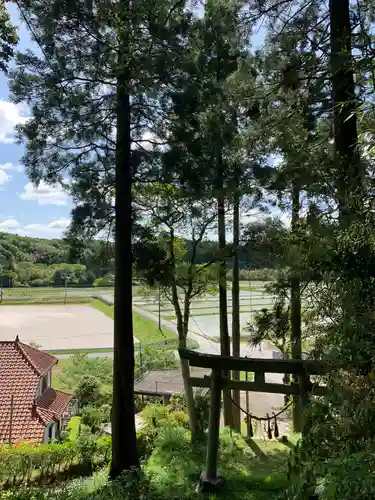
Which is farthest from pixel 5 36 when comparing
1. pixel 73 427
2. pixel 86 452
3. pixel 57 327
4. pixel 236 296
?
pixel 57 327

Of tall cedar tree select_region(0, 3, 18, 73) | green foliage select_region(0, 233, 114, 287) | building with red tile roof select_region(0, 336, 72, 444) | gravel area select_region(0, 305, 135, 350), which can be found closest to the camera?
tall cedar tree select_region(0, 3, 18, 73)

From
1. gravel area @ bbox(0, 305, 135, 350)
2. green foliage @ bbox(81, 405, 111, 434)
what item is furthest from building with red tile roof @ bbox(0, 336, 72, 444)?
gravel area @ bbox(0, 305, 135, 350)

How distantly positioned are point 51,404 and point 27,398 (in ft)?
2.89

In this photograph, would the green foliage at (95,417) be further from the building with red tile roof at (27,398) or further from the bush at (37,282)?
the bush at (37,282)

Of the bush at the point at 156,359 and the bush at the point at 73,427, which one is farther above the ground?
the bush at the point at 156,359

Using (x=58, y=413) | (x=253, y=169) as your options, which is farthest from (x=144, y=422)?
(x=253, y=169)

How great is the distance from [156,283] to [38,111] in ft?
8.45

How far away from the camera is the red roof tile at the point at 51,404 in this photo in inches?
344

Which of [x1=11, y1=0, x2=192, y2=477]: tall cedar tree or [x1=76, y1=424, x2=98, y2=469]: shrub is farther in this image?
[x1=76, y1=424, x2=98, y2=469]: shrub

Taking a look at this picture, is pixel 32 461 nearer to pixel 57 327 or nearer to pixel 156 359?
pixel 156 359

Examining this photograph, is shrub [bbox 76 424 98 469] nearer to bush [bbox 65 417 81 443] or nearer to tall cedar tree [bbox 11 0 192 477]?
tall cedar tree [bbox 11 0 192 477]

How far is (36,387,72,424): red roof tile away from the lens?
28.7ft

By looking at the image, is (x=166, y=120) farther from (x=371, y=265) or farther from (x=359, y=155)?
(x=371, y=265)

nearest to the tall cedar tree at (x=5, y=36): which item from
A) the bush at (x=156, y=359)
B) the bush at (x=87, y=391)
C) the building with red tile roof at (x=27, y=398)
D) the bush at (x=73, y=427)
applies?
the building with red tile roof at (x=27, y=398)
